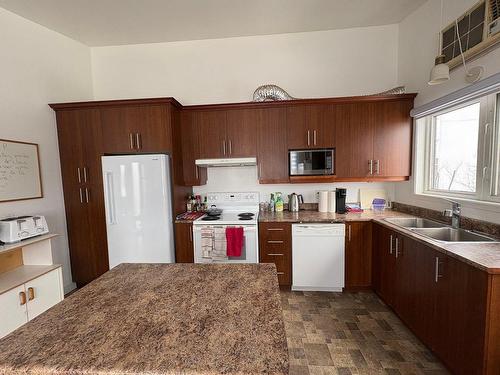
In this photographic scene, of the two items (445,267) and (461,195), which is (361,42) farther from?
(445,267)

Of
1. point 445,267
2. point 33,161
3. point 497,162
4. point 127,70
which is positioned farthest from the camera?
point 127,70

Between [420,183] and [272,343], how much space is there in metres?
2.68

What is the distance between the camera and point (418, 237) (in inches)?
73.1

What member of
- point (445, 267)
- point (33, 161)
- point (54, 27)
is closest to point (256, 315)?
point (445, 267)

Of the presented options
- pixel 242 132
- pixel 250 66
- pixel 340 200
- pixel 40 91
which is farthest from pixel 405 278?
pixel 40 91

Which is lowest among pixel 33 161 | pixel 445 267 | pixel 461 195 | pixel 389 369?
pixel 389 369

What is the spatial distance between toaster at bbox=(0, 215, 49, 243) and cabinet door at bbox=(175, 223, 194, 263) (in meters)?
1.25

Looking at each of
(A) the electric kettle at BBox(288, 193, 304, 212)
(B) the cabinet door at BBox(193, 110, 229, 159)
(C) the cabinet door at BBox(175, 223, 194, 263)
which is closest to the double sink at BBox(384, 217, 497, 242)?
(A) the electric kettle at BBox(288, 193, 304, 212)

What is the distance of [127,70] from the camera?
3197 millimetres

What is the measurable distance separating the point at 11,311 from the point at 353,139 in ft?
11.8

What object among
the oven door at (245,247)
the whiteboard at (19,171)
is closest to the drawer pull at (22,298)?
the whiteboard at (19,171)

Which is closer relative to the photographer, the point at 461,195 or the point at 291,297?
the point at 461,195

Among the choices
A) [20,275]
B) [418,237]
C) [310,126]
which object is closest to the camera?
[418,237]

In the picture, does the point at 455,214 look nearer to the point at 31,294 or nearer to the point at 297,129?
the point at 297,129
